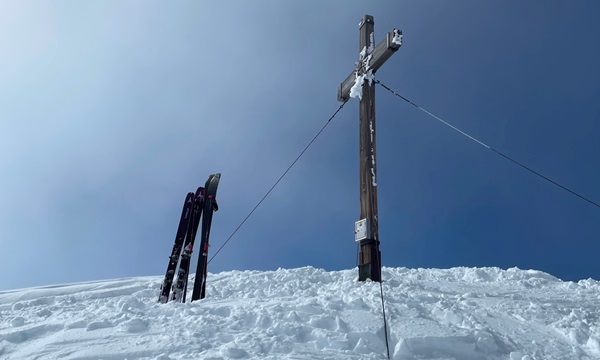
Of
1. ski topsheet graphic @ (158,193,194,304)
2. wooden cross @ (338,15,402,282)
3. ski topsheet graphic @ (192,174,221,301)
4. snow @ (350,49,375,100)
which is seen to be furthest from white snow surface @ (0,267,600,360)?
snow @ (350,49,375,100)

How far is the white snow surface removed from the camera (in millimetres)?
5230

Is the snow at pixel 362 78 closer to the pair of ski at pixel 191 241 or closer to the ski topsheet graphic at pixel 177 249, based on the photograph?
the pair of ski at pixel 191 241

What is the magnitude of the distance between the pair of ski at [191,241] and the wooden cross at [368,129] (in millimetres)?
3085

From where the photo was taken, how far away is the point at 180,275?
9578 millimetres

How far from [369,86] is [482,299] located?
4907mm

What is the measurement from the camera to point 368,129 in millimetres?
10164

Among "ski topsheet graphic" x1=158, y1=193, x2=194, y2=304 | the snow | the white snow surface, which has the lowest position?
the white snow surface

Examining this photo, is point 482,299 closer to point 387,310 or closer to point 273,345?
point 387,310

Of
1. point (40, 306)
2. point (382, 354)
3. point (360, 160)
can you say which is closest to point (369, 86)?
point (360, 160)

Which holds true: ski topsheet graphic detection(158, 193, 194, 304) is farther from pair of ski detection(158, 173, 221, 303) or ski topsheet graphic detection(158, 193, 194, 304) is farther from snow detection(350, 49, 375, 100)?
snow detection(350, 49, 375, 100)

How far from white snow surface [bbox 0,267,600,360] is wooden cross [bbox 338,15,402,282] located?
0.62 meters


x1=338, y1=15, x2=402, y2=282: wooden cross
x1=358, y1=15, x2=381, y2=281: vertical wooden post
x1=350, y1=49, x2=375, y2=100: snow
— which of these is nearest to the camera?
x1=358, y1=15, x2=381, y2=281: vertical wooden post

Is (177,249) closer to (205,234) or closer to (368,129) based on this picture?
(205,234)

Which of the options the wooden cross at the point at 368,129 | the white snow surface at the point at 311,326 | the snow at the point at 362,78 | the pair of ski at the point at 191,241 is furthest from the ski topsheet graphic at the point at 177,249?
the snow at the point at 362,78
